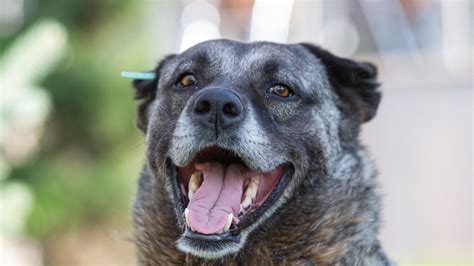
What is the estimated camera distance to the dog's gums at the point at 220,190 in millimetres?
4016

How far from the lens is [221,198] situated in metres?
4.12

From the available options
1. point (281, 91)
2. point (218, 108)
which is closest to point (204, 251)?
point (218, 108)

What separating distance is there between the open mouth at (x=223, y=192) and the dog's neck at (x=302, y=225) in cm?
13

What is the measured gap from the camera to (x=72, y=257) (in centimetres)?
1005

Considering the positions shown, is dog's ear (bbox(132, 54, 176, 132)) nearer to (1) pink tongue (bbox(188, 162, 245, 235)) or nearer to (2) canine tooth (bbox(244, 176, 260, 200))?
(1) pink tongue (bbox(188, 162, 245, 235))

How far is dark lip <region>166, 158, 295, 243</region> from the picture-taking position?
13.0ft

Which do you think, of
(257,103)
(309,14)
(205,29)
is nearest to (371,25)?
(309,14)

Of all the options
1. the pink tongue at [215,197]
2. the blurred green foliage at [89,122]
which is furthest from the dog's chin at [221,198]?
the blurred green foliage at [89,122]

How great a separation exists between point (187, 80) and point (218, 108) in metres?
0.66

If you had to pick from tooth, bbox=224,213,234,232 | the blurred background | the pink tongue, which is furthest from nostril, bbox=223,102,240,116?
the blurred background

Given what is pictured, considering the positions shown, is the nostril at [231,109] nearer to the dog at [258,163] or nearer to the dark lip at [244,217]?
the dog at [258,163]

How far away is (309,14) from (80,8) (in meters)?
4.21

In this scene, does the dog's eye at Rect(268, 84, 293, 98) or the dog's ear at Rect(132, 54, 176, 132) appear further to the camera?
the dog's ear at Rect(132, 54, 176, 132)

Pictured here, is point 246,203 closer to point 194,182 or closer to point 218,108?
point 194,182
